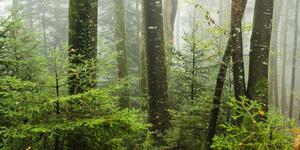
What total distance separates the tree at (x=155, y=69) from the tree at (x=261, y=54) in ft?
9.45

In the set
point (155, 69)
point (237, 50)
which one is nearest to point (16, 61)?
point (237, 50)

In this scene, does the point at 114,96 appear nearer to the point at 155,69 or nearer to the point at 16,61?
the point at 16,61

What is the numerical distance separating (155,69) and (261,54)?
3076 mm

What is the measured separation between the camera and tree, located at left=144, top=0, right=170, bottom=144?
26.7 feet

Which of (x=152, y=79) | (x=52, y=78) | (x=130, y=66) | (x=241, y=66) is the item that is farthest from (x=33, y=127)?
(x=130, y=66)

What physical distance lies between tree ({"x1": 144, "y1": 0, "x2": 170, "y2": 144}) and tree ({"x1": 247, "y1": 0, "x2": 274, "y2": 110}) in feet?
9.45

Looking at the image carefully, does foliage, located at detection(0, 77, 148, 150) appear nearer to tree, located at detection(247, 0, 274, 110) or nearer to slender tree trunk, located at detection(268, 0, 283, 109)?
tree, located at detection(247, 0, 274, 110)

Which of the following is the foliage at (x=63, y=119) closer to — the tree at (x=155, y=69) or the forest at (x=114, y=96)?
the forest at (x=114, y=96)

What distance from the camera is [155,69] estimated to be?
8.16 metres

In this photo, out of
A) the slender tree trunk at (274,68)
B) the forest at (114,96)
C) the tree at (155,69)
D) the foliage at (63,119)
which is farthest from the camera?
the slender tree trunk at (274,68)

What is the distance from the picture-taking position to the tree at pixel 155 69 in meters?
8.15

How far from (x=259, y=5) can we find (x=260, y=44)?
0.64m

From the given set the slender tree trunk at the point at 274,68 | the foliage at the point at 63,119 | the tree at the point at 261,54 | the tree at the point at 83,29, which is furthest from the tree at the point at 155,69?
the slender tree trunk at the point at 274,68

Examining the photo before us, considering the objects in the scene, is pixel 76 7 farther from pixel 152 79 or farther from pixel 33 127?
pixel 152 79
